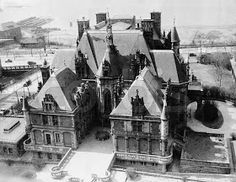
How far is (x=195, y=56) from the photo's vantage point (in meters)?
116

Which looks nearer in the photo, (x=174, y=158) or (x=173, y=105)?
(x=174, y=158)

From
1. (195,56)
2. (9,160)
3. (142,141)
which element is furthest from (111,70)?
(195,56)

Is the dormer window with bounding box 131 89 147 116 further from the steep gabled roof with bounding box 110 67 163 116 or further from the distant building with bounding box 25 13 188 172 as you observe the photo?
the steep gabled roof with bounding box 110 67 163 116

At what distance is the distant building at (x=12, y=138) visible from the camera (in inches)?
2044

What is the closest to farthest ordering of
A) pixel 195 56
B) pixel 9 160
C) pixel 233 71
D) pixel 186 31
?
pixel 9 160, pixel 233 71, pixel 195 56, pixel 186 31

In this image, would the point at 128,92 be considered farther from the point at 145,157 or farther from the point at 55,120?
the point at 55,120

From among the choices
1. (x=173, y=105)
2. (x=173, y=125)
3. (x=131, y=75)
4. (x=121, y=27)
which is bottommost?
(x=173, y=125)

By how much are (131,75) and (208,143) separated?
16.6 metres

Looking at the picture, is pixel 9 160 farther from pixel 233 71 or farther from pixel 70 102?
pixel 233 71

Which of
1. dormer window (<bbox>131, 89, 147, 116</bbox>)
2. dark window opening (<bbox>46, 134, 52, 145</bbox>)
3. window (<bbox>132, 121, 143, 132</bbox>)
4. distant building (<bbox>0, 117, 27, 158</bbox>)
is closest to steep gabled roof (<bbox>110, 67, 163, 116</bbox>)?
dormer window (<bbox>131, 89, 147, 116</bbox>)

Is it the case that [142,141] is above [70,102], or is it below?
below

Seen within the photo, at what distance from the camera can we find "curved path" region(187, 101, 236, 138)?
57.5 metres

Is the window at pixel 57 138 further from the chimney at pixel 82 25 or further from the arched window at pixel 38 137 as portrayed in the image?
the chimney at pixel 82 25

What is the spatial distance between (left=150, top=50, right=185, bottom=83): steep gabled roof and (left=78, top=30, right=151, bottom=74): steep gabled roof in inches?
73.9
